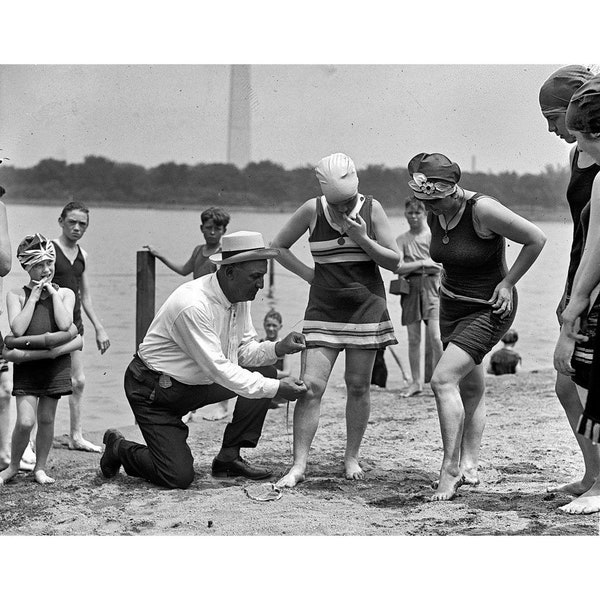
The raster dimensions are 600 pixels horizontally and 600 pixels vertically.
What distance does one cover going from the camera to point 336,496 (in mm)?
5051

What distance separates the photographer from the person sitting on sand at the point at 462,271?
4.84 meters

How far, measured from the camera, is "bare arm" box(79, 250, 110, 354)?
6.06 metres

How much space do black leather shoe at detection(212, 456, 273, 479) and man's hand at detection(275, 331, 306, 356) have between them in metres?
0.75

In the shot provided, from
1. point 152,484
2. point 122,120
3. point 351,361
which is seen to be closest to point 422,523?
point 351,361

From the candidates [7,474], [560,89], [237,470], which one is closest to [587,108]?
[560,89]

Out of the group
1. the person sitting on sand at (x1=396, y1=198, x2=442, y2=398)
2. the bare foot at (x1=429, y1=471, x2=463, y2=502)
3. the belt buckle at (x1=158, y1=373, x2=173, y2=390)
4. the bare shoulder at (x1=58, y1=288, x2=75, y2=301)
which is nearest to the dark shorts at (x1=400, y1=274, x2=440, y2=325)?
the person sitting on sand at (x1=396, y1=198, x2=442, y2=398)

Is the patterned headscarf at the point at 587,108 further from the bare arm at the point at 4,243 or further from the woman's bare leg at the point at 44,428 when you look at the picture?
the woman's bare leg at the point at 44,428

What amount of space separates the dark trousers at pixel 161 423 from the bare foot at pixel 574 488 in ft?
5.30

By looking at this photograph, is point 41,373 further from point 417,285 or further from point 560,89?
point 417,285

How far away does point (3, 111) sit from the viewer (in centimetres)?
585

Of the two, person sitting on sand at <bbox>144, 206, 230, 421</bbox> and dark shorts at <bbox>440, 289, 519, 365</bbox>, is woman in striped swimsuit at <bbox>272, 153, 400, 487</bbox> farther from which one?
person sitting on sand at <bbox>144, 206, 230, 421</bbox>

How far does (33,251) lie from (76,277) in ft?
2.59

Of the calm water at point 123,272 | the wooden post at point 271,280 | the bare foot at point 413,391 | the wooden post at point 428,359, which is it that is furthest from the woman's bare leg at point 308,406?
the wooden post at point 428,359

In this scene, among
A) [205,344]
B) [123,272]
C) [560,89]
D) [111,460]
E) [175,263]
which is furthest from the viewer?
[123,272]
